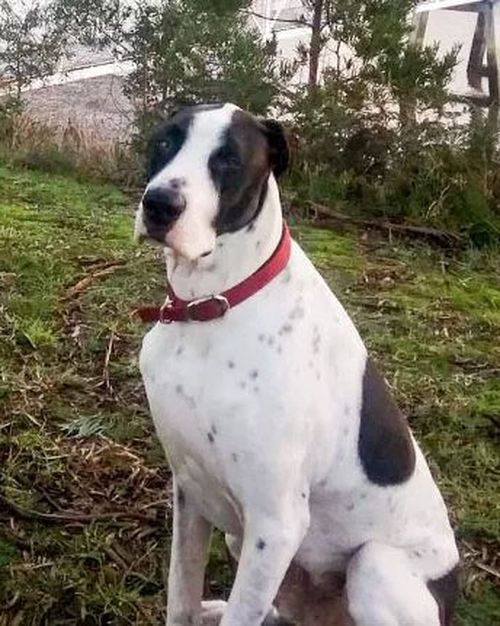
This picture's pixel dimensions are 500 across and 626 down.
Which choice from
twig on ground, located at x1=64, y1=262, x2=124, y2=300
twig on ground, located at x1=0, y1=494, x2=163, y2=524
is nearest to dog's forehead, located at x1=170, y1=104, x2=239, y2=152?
twig on ground, located at x1=0, y1=494, x2=163, y2=524

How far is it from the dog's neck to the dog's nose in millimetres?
145

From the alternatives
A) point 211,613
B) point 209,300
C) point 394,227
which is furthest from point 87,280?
point 209,300

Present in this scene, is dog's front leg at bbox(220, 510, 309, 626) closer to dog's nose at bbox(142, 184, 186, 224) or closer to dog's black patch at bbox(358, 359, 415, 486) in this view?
dog's black patch at bbox(358, 359, 415, 486)

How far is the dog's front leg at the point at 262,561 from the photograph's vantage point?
241 centimetres

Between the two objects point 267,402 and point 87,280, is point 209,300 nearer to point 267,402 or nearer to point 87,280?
point 267,402

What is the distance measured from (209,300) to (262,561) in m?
0.50

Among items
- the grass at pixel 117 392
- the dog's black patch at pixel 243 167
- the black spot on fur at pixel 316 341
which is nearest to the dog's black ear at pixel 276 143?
the dog's black patch at pixel 243 167

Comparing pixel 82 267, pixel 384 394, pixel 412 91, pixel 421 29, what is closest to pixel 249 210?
pixel 384 394

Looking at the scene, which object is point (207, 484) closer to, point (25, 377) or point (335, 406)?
point (335, 406)

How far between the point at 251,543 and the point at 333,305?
49 centimetres

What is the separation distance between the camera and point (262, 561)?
7.96 feet

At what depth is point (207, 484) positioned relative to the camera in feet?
8.34

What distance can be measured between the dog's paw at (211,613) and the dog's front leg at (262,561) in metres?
0.36

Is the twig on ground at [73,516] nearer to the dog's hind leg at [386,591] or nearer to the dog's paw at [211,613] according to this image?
the dog's paw at [211,613]
